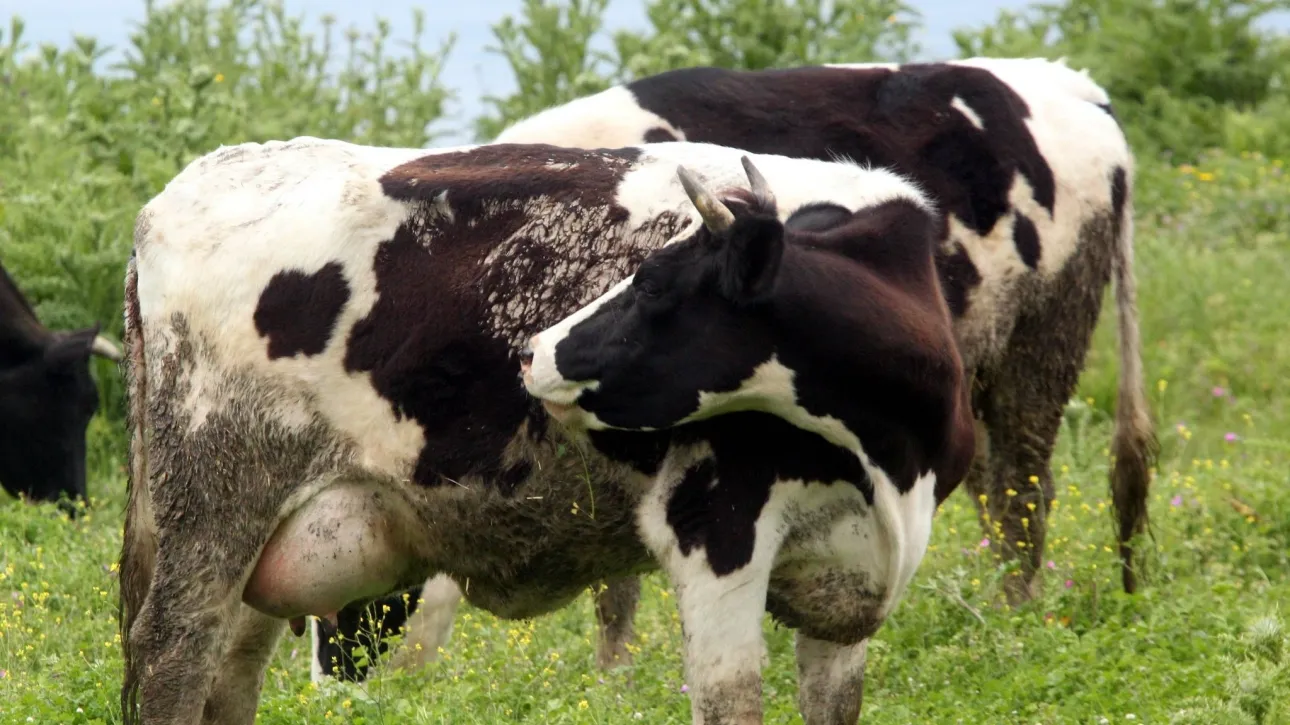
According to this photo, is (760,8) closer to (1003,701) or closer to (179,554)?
(1003,701)

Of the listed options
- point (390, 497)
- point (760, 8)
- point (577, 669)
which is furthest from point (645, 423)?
point (760, 8)

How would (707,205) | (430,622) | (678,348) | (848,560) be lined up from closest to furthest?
1. (707,205)
2. (678,348)
3. (848,560)
4. (430,622)

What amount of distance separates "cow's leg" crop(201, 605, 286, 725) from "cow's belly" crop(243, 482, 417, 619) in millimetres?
341

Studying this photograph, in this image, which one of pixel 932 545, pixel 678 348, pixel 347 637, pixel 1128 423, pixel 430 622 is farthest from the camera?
pixel 932 545

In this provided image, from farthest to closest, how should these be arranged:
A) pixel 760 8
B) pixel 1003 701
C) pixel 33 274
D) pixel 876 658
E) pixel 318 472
Answer: 1. pixel 760 8
2. pixel 33 274
3. pixel 876 658
4. pixel 1003 701
5. pixel 318 472

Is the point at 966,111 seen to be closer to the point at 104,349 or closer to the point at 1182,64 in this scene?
the point at 104,349

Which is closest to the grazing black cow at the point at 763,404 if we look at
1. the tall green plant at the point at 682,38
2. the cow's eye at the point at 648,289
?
the cow's eye at the point at 648,289

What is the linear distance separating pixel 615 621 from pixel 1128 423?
2.37 m

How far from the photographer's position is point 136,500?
5.50 m

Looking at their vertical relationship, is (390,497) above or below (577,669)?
above

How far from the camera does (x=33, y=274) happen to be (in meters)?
10.7

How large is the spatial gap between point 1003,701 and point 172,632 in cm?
282

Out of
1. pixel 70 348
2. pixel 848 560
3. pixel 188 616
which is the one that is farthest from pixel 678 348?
pixel 70 348

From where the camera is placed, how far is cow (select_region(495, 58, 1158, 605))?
23.4ft
